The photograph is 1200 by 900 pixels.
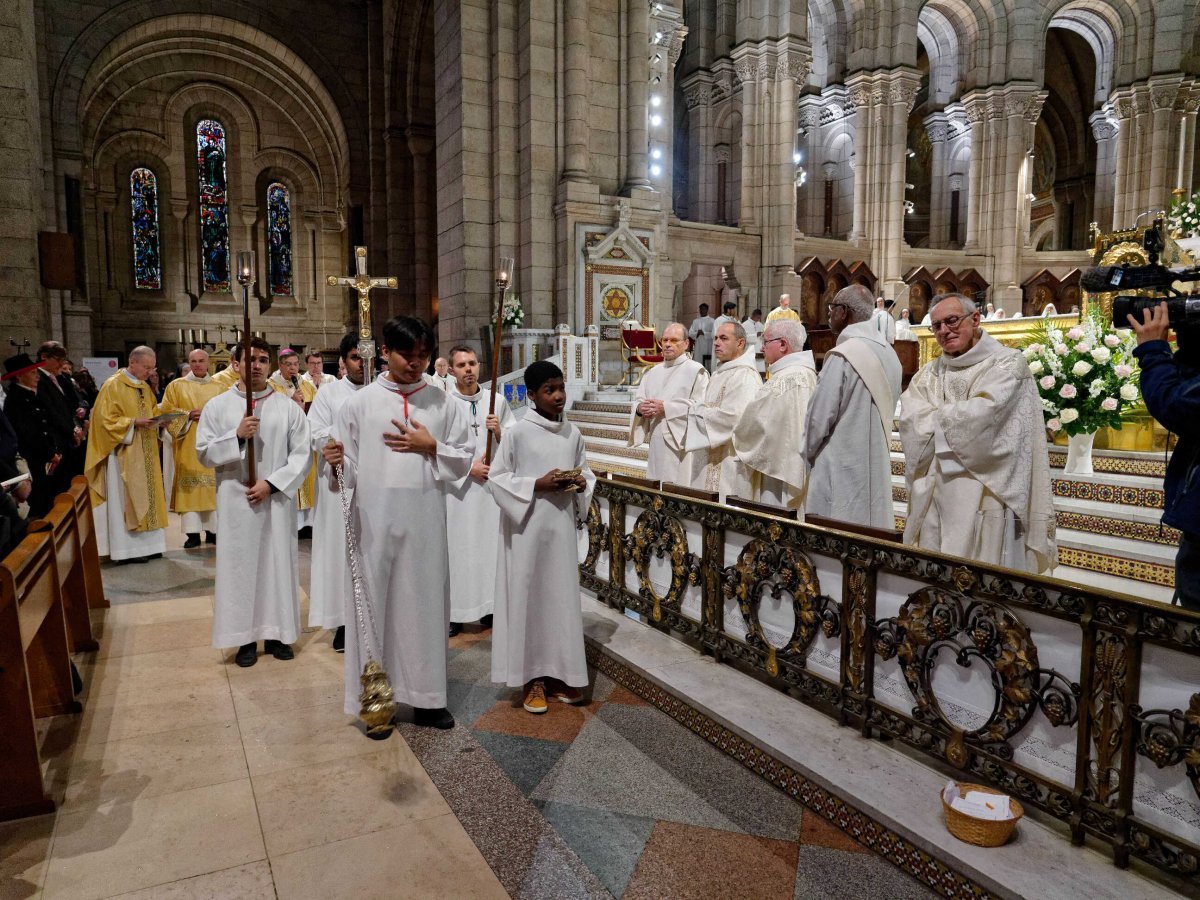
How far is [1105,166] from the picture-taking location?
23.5 meters

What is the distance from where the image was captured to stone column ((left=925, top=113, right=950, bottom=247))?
75.5 feet

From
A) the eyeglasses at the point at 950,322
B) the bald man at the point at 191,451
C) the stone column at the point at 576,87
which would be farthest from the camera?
the stone column at the point at 576,87

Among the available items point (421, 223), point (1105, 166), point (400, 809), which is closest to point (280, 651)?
point (400, 809)

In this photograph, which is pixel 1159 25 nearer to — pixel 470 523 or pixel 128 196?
pixel 470 523

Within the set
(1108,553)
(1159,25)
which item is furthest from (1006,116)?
(1108,553)

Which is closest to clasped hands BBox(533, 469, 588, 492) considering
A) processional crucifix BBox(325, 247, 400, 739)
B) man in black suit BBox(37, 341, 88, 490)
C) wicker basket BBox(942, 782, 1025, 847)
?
processional crucifix BBox(325, 247, 400, 739)

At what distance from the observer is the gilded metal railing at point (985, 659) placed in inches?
85.1

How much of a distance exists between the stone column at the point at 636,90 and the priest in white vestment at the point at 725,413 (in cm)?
972

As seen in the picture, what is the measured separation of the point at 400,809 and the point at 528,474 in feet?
5.06

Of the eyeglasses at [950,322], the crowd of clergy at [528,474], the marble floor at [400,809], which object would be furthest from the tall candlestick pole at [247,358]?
the eyeglasses at [950,322]

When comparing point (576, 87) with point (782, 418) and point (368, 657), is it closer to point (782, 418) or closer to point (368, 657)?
point (782, 418)

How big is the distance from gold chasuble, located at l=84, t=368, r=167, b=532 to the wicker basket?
282 inches

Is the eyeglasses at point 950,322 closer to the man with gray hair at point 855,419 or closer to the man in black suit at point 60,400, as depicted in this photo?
the man with gray hair at point 855,419

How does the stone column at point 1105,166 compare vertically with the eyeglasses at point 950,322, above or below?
above
